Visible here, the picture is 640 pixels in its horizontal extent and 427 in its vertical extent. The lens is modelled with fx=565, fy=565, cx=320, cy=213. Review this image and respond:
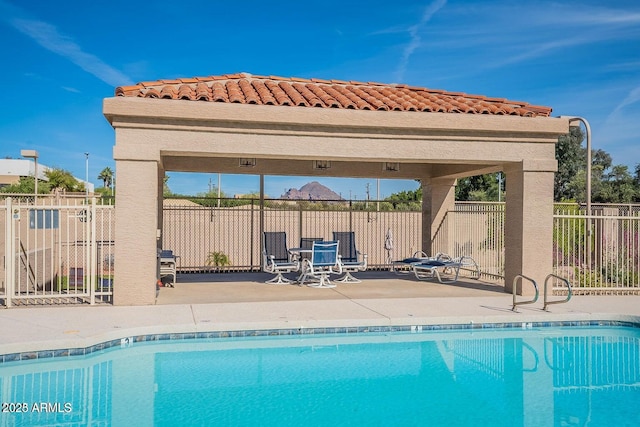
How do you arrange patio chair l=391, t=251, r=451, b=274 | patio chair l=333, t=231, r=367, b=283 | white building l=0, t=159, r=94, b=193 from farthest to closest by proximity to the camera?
white building l=0, t=159, r=94, b=193 → patio chair l=391, t=251, r=451, b=274 → patio chair l=333, t=231, r=367, b=283

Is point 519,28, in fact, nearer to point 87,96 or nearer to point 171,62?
point 171,62

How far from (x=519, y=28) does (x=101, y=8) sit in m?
18.7

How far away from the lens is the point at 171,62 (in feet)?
117

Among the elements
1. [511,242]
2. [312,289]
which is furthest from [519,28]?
[312,289]

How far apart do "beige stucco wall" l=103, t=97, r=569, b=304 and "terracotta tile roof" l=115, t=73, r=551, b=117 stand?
0.35m

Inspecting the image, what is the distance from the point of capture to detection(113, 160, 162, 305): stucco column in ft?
33.9

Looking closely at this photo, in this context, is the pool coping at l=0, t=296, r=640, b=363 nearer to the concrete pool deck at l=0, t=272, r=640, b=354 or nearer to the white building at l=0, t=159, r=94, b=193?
the concrete pool deck at l=0, t=272, r=640, b=354

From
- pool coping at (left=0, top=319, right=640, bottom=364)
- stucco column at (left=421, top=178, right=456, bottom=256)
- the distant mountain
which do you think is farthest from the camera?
the distant mountain

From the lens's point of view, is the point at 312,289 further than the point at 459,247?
No

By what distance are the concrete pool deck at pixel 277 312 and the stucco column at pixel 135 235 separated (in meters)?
0.35

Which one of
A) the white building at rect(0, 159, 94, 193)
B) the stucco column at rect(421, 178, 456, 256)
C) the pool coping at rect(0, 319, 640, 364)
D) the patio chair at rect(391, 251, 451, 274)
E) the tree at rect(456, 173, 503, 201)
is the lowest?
the pool coping at rect(0, 319, 640, 364)

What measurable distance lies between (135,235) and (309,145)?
12.2 feet

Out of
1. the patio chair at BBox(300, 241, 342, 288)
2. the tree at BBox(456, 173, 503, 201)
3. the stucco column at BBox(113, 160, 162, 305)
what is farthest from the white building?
the stucco column at BBox(113, 160, 162, 305)

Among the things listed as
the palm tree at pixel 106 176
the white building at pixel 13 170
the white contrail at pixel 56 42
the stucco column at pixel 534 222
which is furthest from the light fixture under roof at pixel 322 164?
the palm tree at pixel 106 176
